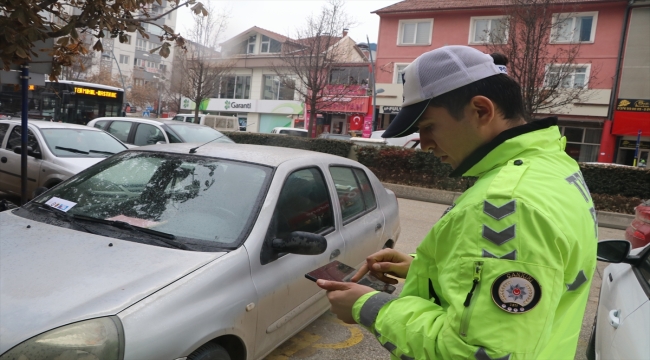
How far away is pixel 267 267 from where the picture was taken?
9.43 ft

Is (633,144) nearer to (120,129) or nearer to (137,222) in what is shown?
(120,129)

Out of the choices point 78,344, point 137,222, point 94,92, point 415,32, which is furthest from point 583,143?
point 78,344

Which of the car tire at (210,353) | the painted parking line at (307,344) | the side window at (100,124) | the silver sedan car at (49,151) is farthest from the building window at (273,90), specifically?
the car tire at (210,353)

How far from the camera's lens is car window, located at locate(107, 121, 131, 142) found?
1146cm

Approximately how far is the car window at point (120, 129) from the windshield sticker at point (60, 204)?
8.56m

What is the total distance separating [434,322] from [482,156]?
1.54 ft

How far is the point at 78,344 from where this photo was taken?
1.94 m

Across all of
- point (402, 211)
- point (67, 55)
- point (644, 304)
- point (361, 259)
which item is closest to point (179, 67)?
point (402, 211)

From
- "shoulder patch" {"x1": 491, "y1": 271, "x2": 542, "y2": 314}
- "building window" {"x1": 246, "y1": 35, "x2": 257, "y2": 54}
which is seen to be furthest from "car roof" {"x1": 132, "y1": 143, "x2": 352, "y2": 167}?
"building window" {"x1": 246, "y1": 35, "x2": 257, "y2": 54}

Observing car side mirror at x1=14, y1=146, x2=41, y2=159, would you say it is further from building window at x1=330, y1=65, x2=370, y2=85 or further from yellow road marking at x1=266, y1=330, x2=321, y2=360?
building window at x1=330, y1=65, x2=370, y2=85

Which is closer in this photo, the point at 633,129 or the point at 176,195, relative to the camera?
the point at 176,195

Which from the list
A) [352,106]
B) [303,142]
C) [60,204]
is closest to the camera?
[60,204]

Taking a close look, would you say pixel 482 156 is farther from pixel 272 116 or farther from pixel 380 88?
pixel 272 116

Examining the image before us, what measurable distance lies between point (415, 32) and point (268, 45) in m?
15.5
